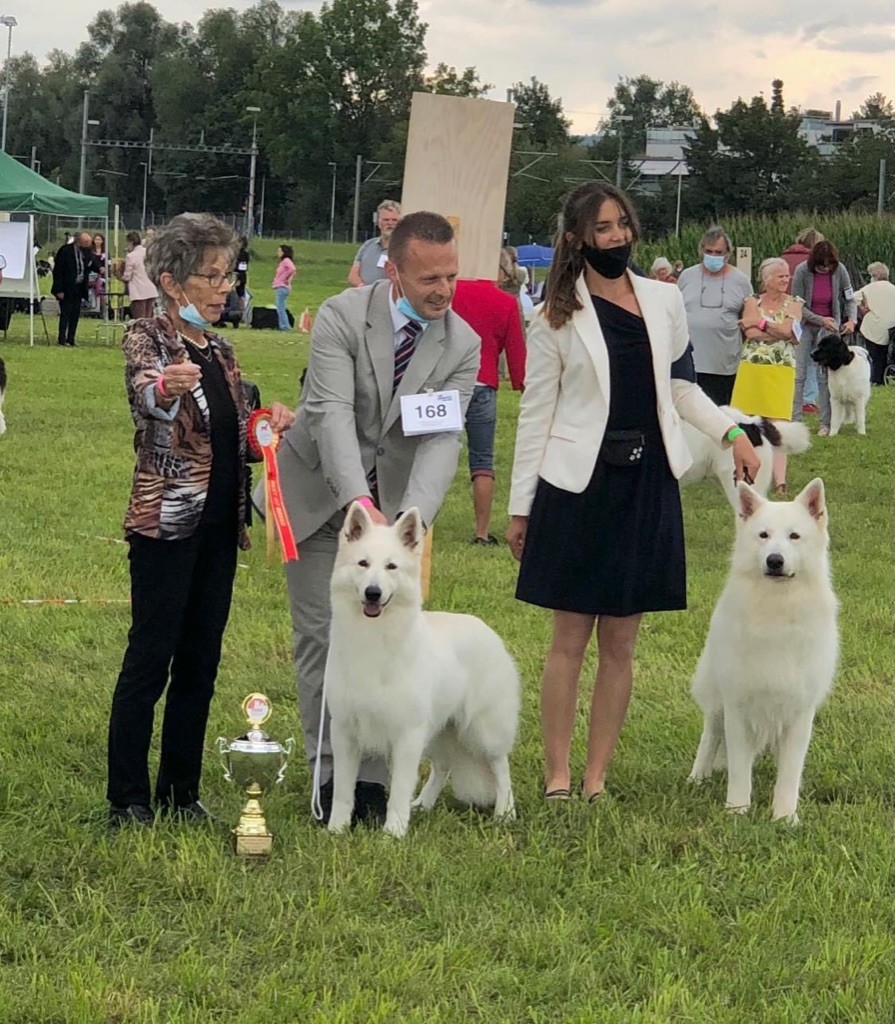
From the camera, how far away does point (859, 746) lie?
5.67 meters

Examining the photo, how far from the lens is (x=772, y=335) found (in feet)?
36.2

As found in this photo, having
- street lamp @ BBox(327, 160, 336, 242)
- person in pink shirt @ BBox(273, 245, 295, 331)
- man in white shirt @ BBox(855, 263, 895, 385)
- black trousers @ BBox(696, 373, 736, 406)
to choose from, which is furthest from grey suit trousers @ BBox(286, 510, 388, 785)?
street lamp @ BBox(327, 160, 336, 242)

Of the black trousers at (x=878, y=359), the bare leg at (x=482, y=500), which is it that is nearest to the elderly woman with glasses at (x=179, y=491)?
the bare leg at (x=482, y=500)

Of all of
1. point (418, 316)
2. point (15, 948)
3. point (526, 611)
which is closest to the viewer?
point (15, 948)

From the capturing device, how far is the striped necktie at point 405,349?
15.4ft

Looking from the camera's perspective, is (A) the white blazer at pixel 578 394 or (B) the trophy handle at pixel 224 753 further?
(A) the white blazer at pixel 578 394

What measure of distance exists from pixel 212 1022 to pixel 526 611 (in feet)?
15.4

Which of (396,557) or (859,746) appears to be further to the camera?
(859,746)

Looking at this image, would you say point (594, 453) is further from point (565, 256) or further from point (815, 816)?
point (815, 816)

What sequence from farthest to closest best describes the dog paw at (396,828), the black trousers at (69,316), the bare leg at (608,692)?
1. the black trousers at (69,316)
2. the bare leg at (608,692)
3. the dog paw at (396,828)

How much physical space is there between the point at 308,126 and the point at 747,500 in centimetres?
8750

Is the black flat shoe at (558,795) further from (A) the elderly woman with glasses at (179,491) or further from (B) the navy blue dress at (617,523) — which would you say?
(A) the elderly woman with glasses at (179,491)

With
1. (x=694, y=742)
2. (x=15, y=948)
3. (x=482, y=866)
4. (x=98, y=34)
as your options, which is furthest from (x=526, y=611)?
(x=98, y=34)

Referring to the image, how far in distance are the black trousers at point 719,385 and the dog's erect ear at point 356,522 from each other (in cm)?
748
